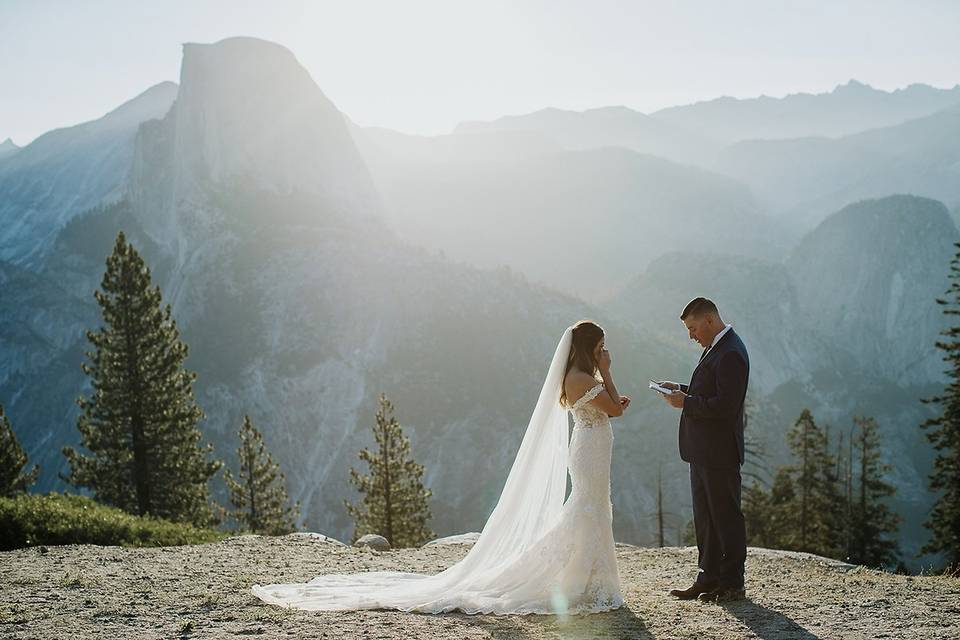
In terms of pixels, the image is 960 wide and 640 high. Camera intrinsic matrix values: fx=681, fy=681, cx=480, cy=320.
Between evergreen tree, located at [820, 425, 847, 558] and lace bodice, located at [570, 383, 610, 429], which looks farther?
evergreen tree, located at [820, 425, 847, 558]

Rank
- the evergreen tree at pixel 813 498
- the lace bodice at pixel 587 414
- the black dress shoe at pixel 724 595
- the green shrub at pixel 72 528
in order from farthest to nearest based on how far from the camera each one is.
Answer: the evergreen tree at pixel 813 498
the green shrub at pixel 72 528
the lace bodice at pixel 587 414
the black dress shoe at pixel 724 595

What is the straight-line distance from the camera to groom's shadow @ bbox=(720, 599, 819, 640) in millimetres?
6895

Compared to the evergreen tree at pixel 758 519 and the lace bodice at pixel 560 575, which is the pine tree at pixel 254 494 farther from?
the lace bodice at pixel 560 575

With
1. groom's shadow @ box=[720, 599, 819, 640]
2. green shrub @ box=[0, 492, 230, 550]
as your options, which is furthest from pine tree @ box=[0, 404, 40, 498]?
groom's shadow @ box=[720, 599, 819, 640]

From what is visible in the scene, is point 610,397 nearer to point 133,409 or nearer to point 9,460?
point 133,409

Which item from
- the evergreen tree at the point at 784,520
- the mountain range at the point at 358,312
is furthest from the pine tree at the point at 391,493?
the mountain range at the point at 358,312

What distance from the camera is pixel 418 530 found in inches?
1265

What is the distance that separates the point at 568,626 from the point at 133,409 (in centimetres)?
2458

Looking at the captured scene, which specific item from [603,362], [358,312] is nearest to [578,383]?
[603,362]

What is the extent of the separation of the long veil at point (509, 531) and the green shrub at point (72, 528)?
6706 millimetres

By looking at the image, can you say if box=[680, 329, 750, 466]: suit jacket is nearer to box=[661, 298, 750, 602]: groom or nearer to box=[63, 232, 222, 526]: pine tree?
box=[661, 298, 750, 602]: groom

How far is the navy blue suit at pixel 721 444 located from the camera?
313 inches

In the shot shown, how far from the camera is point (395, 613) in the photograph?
26.4 feet

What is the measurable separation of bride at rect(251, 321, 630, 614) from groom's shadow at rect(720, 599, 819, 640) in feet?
4.56
